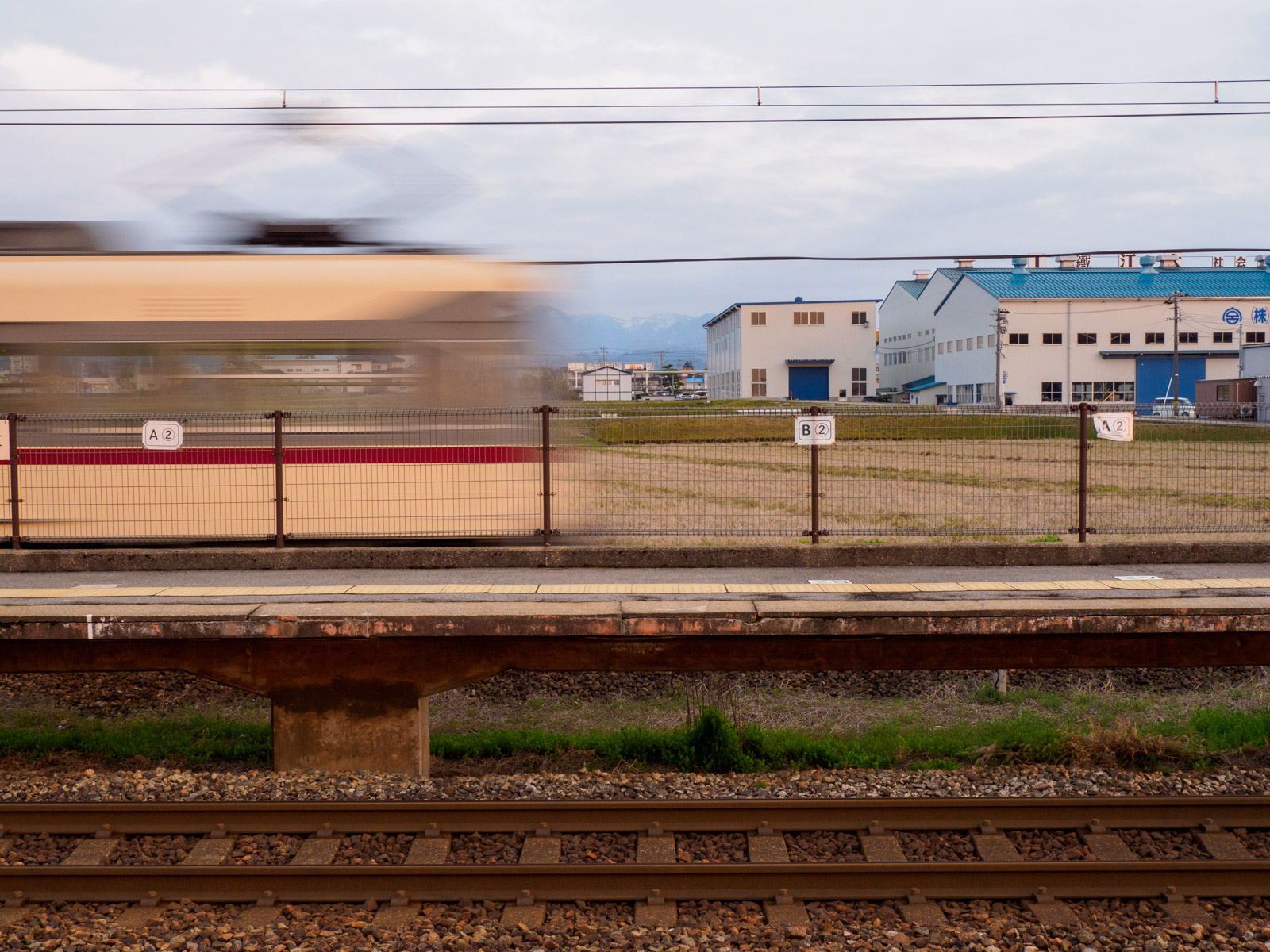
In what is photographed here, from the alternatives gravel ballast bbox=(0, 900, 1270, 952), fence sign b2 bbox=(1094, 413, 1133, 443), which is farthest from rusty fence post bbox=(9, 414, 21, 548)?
fence sign b2 bbox=(1094, 413, 1133, 443)

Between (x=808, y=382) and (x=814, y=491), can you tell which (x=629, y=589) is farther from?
(x=808, y=382)

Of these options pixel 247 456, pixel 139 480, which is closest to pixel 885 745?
pixel 247 456

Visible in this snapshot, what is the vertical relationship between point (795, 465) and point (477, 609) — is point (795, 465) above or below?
above

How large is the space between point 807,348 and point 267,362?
237ft

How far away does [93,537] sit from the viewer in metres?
9.94

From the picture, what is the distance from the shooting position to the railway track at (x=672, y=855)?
5.10 m

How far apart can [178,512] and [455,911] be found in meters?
6.25

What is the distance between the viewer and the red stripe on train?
967 centimetres

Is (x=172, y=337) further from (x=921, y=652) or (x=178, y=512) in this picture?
(x=921, y=652)

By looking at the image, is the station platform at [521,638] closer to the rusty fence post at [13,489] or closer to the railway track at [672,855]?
the railway track at [672,855]

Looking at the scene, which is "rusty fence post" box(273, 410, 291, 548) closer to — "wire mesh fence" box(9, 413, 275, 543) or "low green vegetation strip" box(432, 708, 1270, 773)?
"wire mesh fence" box(9, 413, 275, 543)

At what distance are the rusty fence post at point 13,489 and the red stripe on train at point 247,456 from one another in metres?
0.28

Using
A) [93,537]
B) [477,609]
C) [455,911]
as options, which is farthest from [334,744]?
[93,537]

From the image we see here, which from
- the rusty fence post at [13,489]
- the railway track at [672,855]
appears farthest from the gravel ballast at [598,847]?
the rusty fence post at [13,489]
